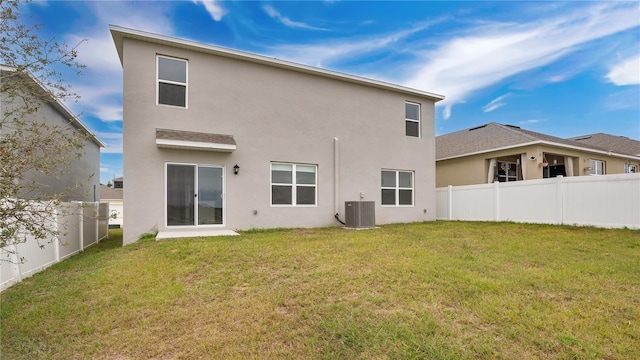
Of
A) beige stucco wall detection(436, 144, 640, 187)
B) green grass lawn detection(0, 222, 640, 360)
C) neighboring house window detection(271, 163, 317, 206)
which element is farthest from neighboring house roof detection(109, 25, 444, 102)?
green grass lawn detection(0, 222, 640, 360)

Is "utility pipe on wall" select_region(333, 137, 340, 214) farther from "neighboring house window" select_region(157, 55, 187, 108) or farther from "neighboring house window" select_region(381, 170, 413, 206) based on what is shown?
"neighboring house window" select_region(157, 55, 187, 108)

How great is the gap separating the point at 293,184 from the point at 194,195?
10.9 ft

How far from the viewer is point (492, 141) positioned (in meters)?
16.6

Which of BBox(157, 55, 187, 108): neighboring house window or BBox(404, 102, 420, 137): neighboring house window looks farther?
BBox(404, 102, 420, 137): neighboring house window

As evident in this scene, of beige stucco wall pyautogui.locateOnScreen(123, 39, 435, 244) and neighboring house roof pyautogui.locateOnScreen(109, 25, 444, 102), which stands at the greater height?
neighboring house roof pyautogui.locateOnScreen(109, 25, 444, 102)

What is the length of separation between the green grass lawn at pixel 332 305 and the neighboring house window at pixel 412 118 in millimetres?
7875

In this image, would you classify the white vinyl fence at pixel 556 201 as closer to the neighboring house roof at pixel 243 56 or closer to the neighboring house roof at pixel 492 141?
the neighboring house roof at pixel 492 141

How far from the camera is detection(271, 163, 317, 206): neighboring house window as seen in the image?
1084cm

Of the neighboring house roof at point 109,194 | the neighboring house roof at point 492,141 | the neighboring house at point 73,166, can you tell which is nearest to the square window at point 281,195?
the neighboring house at point 73,166

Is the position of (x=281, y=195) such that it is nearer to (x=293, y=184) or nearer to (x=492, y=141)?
(x=293, y=184)

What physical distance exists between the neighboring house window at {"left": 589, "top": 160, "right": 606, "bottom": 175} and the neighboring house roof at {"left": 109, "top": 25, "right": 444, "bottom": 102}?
10935 millimetres

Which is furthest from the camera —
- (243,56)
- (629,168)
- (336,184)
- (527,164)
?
(629,168)

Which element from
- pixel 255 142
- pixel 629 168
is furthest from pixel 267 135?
pixel 629 168

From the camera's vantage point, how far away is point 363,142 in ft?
40.8
